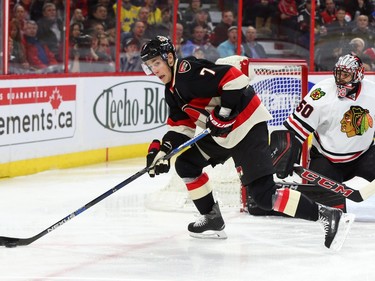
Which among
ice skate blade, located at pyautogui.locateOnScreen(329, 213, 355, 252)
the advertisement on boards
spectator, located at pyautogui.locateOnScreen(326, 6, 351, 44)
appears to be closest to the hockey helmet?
ice skate blade, located at pyautogui.locateOnScreen(329, 213, 355, 252)

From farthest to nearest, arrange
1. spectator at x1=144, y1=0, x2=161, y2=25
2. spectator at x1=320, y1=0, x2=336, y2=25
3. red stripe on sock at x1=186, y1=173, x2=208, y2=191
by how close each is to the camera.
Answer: spectator at x1=320, y1=0, x2=336, y2=25, spectator at x1=144, y1=0, x2=161, y2=25, red stripe on sock at x1=186, y1=173, x2=208, y2=191

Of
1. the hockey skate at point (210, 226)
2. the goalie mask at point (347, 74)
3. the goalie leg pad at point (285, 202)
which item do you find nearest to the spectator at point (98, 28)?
the goalie mask at point (347, 74)

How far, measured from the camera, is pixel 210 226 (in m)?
4.89

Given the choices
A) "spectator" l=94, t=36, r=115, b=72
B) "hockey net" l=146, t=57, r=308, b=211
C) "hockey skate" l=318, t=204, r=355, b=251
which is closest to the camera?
"hockey skate" l=318, t=204, r=355, b=251

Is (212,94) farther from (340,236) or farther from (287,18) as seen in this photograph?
(287,18)

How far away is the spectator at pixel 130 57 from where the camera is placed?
331 inches

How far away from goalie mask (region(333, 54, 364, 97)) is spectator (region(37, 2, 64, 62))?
9.78ft

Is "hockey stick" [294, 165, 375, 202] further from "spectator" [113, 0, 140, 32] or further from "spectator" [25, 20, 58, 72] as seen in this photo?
"spectator" [113, 0, 140, 32]

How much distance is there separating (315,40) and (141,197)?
338cm

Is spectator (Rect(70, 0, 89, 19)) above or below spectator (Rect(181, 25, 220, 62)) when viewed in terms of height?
above

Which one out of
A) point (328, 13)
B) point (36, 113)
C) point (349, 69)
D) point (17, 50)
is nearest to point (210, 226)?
point (349, 69)

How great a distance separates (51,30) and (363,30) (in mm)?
3002

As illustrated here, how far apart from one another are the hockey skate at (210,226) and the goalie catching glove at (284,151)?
0.36 m

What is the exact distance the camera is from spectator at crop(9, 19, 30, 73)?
285 inches
